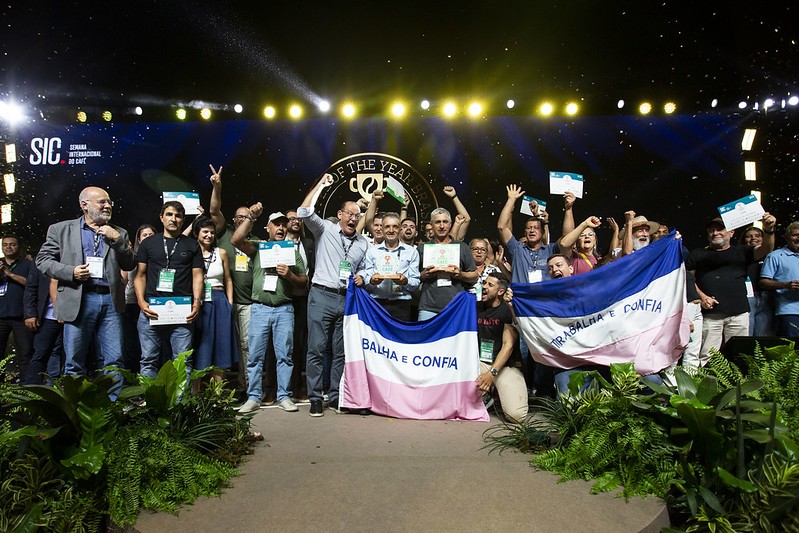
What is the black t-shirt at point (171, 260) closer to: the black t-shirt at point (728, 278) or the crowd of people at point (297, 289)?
the crowd of people at point (297, 289)

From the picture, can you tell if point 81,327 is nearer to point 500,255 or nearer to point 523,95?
point 500,255

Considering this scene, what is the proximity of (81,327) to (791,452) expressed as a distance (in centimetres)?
483

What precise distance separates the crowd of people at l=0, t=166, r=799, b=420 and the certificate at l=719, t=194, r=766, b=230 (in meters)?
0.34

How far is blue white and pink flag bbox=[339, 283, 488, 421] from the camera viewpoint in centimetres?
425

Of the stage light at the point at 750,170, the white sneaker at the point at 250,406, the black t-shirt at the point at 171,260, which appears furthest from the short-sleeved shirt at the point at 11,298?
the stage light at the point at 750,170

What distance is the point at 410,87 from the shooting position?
284 inches

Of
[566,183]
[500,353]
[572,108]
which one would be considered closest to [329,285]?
[500,353]

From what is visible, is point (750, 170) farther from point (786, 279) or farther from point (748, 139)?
point (786, 279)

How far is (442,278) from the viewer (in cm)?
461

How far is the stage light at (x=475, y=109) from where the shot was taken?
7121 mm

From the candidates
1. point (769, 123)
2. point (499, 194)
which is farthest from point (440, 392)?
point (769, 123)

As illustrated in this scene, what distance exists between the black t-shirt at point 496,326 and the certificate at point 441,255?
56 centimetres

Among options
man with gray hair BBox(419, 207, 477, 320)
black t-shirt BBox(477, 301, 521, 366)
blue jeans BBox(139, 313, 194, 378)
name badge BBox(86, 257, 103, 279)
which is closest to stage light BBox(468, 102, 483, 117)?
man with gray hair BBox(419, 207, 477, 320)

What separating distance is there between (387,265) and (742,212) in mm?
3589
